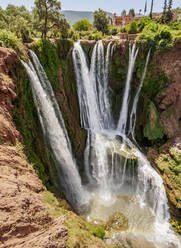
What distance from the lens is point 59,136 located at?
9.54 metres

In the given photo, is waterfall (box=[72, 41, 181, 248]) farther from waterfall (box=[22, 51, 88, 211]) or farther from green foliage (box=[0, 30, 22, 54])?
green foliage (box=[0, 30, 22, 54])

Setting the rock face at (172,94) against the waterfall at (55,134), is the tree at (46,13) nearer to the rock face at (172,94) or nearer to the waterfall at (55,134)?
the waterfall at (55,134)

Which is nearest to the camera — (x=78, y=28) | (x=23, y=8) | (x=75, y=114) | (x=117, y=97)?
(x=75, y=114)

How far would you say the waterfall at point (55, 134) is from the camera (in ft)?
29.0

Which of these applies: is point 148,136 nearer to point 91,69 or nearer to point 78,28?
point 91,69

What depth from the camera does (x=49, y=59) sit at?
11.4 metres

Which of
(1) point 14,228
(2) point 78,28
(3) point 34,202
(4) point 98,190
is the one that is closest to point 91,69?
(4) point 98,190

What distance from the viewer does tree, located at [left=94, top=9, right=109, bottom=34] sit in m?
28.7

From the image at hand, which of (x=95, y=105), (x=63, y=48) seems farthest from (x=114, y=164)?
(x=63, y=48)

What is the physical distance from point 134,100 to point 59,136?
953cm

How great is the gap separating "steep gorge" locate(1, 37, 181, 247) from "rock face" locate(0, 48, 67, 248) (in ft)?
2.72

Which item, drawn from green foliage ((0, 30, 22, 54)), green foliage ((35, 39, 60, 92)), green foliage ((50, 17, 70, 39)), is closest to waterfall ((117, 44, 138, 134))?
green foliage ((50, 17, 70, 39))

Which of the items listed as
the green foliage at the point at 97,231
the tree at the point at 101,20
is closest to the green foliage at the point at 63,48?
the green foliage at the point at 97,231

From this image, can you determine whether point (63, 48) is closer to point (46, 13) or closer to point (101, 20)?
point (46, 13)
